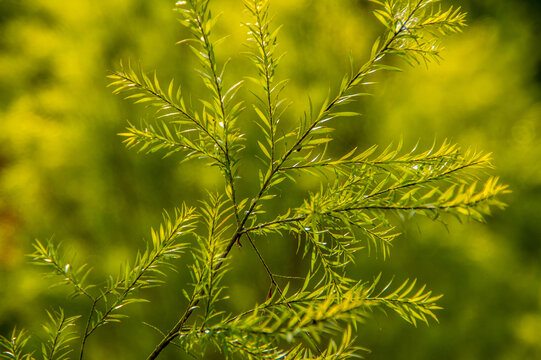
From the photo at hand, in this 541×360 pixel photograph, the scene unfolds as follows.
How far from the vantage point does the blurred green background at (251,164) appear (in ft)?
6.20

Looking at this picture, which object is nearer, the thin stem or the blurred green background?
the thin stem

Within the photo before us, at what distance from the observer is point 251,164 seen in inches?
74.1

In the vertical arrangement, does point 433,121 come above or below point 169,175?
above

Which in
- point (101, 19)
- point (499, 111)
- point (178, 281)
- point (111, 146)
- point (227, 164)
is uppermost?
point (499, 111)

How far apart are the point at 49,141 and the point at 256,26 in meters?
1.93

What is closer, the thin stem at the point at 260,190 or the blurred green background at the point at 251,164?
the thin stem at the point at 260,190

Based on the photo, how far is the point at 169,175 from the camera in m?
1.98

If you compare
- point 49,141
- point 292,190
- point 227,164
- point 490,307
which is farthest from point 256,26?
point 490,307

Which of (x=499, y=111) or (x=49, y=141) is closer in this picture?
(x=49, y=141)

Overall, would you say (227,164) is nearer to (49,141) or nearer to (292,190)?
(292,190)

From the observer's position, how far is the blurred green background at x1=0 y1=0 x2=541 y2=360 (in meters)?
1.89

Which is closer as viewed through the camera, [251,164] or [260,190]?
[260,190]

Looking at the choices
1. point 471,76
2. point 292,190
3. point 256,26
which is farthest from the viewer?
point 471,76

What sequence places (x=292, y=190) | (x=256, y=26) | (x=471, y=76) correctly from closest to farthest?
(x=256, y=26)
(x=292, y=190)
(x=471, y=76)
